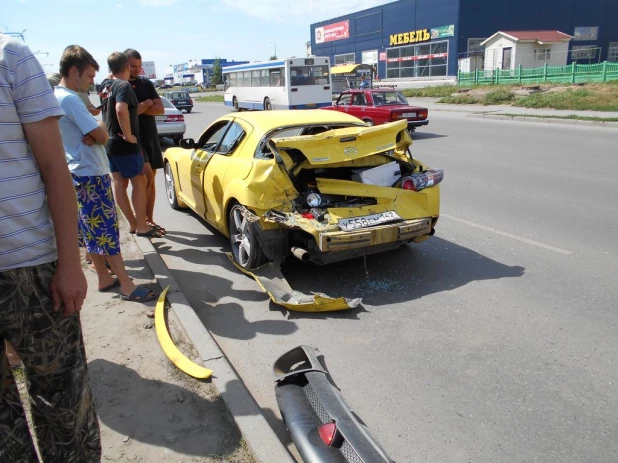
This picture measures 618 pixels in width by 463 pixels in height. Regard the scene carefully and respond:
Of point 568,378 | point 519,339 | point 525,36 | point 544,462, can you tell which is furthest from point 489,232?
point 525,36

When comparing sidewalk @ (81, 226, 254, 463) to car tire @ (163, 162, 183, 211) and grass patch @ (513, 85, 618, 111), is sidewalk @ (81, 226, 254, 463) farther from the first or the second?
grass patch @ (513, 85, 618, 111)

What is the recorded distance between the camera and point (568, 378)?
3225 mm

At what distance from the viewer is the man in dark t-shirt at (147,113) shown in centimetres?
592

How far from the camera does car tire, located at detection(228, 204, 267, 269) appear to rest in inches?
191

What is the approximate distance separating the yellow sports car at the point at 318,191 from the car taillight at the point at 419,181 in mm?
10

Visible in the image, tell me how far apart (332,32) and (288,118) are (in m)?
57.0

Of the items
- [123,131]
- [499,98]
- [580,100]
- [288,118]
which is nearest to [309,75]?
[499,98]

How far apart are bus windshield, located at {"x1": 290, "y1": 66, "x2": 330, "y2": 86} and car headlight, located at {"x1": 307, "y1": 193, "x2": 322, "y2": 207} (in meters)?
21.4

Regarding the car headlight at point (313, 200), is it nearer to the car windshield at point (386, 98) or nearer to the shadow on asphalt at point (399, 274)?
the shadow on asphalt at point (399, 274)

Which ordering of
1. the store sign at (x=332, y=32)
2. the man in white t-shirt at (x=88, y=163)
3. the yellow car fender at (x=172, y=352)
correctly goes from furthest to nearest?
the store sign at (x=332, y=32) → the man in white t-shirt at (x=88, y=163) → the yellow car fender at (x=172, y=352)

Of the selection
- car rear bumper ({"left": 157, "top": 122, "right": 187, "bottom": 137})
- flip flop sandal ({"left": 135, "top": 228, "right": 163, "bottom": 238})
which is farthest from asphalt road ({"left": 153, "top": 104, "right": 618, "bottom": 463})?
car rear bumper ({"left": 157, "top": 122, "right": 187, "bottom": 137})

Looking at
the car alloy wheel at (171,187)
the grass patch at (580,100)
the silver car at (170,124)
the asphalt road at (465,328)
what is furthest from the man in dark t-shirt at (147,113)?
the grass patch at (580,100)

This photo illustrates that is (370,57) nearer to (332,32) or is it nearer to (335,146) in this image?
(332,32)

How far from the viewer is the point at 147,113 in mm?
6039
